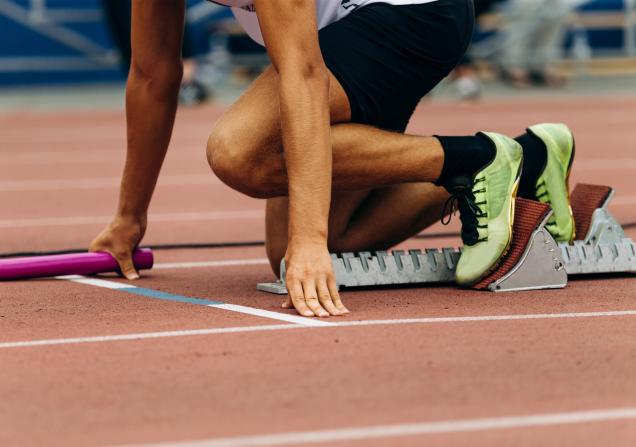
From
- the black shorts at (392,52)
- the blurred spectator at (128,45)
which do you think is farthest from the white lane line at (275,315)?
the blurred spectator at (128,45)

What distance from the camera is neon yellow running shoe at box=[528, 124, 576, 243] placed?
490cm

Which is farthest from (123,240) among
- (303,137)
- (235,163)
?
(303,137)

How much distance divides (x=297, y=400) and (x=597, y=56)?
17715mm

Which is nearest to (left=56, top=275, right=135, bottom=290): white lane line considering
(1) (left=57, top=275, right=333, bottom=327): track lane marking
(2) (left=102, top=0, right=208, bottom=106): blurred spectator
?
(1) (left=57, top=275, right=333, bottom=327): track lane marking

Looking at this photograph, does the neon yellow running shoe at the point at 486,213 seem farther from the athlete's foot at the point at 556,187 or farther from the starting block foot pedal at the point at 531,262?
the athlete's foot at the point at 556,187

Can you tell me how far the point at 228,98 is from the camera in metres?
17.2

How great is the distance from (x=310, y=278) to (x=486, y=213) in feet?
2.64

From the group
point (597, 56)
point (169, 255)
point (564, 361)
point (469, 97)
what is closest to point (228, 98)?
point (469, 97)

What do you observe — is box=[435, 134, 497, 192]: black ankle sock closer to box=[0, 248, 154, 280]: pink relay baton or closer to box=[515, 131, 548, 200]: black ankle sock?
box=[515, 131, 548, 200]: black ankle sock

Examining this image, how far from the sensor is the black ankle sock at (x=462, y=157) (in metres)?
4.60

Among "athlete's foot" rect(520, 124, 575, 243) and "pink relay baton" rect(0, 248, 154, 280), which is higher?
"athlete's foot" rect(520, 124, 575, 243)

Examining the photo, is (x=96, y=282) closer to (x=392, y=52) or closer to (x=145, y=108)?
(x=145, y=108)

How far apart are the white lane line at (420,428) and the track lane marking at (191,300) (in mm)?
1046

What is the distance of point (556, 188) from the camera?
4.93 metres
